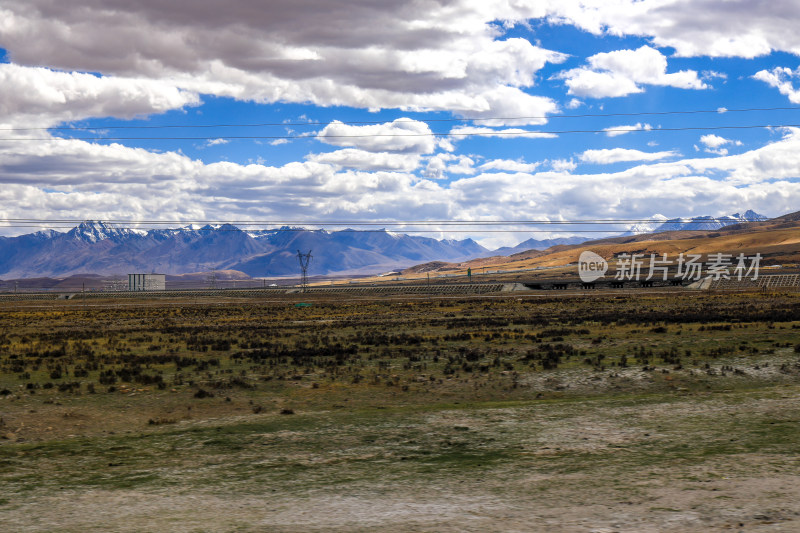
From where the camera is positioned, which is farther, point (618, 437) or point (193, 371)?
point (193, 371)

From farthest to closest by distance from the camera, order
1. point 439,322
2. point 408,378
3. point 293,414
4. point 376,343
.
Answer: point 439,322 < point 376,343 < point 408,378 < point 293,414

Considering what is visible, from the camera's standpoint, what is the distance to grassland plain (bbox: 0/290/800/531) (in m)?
9.91

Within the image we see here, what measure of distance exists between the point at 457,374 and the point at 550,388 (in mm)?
4373

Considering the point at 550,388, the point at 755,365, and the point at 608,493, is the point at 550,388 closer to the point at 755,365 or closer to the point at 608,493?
the point at 755,365

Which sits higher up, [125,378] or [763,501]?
[763,501]

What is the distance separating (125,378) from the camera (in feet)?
88.7

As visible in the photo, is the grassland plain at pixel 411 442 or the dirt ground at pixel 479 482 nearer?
the dirt ground at pixel 479 482

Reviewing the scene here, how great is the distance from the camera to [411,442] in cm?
1502

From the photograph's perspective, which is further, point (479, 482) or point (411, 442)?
point (411, 442)

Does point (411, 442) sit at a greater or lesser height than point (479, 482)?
lesser

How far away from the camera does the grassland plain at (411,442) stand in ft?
32.5

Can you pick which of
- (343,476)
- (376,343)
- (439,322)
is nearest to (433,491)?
(343,476)

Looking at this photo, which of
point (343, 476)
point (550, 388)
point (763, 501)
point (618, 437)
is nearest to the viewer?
point (763, 501)

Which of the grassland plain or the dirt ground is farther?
the grassland plain
